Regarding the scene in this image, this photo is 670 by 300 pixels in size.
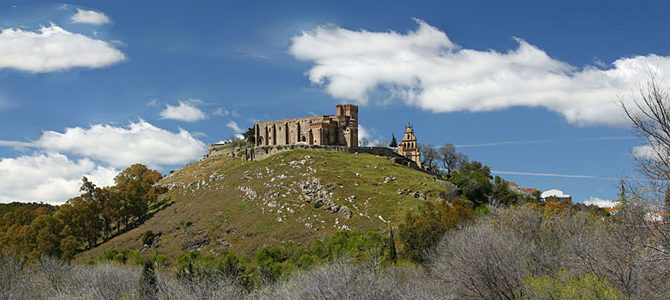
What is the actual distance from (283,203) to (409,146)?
5057 cm

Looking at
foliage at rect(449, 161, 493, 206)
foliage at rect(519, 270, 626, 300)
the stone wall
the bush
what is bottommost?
the bush

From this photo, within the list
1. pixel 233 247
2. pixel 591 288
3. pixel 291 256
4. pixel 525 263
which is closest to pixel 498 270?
pixel 525 263

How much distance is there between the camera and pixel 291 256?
192 ft

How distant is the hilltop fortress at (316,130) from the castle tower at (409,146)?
20118mm

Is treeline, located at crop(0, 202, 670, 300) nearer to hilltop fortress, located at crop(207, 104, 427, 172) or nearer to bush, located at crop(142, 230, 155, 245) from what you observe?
bush, located at crop(142, 230, 155, 245)

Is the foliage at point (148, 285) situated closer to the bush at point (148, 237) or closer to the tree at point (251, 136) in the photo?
the bush at point (148, 237)

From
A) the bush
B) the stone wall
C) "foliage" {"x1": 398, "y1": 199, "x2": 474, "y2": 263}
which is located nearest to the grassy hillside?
the bush

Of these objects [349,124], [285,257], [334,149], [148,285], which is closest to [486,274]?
[148,285]

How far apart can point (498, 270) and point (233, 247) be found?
45.4 meters

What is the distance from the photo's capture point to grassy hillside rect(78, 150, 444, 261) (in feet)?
232

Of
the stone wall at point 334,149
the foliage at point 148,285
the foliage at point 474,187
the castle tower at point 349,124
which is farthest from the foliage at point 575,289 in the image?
the castle tower at point 349,124

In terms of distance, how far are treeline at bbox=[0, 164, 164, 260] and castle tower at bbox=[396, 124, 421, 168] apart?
5347cm

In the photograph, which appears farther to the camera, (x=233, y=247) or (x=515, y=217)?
(x=233, y=247)

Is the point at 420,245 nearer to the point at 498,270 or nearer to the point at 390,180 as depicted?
the point at 498,270
